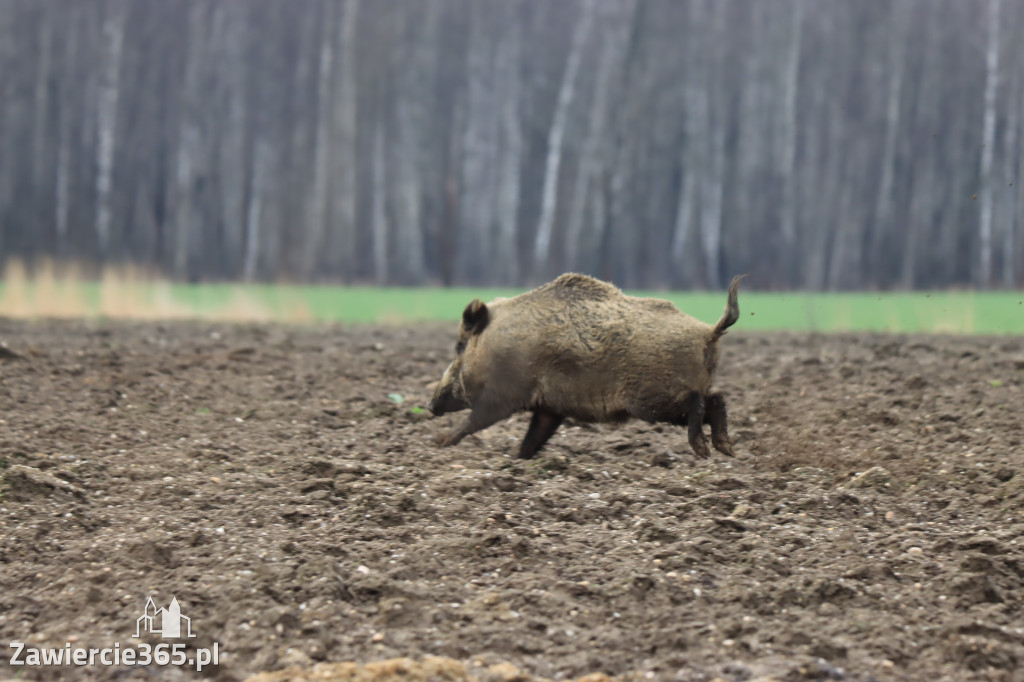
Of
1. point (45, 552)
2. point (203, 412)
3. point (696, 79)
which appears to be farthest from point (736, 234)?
point (45, 552)

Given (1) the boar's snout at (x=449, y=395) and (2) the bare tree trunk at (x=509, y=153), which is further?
(2) the bare tree trunk at (x=509, y=153)

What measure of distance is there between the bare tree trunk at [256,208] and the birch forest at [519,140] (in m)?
0.04

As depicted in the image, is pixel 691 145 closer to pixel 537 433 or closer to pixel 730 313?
pixel 537 433

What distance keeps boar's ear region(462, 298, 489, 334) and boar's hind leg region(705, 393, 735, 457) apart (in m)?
1.29

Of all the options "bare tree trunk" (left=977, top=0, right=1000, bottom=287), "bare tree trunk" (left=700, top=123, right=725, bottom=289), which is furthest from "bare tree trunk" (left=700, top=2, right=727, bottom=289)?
"bare tree trunk" (left=977, top=0, right=1000, bottom=287)

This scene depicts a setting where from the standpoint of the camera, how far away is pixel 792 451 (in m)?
5.01

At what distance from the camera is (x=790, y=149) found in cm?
1191

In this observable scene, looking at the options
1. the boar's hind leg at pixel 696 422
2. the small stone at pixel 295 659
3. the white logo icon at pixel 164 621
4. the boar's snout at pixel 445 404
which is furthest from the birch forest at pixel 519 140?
the small stone at pixel 295 659

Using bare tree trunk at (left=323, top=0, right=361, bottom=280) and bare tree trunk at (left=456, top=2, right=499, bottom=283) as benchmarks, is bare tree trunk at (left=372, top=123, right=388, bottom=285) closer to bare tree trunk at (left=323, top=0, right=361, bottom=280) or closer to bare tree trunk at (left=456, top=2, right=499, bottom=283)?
bare tree trunk at (left=323, top=0, right=361, bottom=280)

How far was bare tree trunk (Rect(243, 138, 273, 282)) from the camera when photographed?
13.0 meters

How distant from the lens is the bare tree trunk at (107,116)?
13.0 m

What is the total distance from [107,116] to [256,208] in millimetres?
2521

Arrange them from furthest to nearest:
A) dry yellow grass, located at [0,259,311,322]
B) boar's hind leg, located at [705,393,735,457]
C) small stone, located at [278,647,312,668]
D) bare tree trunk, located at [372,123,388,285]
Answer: bare tree trunk, located at [372,123,388,285]
dry yellow grass, located at [0,259,311,322]
boar's hind leg, located at [705,393,735,457]
small stone, located at [278,647,312,668]

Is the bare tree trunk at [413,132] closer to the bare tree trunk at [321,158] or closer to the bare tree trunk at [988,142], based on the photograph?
the bare tree trunk at [321,158]
